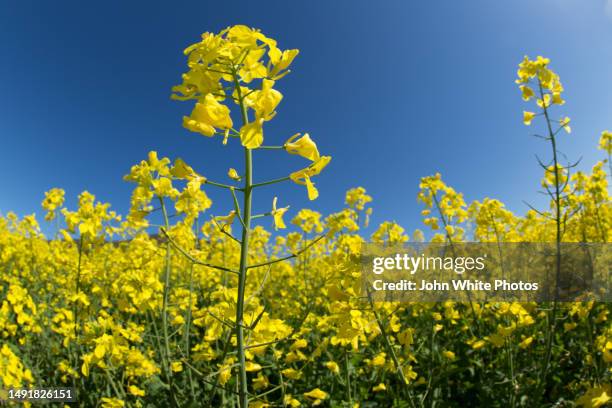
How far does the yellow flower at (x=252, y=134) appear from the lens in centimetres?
122

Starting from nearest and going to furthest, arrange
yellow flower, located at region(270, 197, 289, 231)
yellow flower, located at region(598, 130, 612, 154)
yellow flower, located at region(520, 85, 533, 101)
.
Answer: yellow flower, located at region(270, 197, 289, 231) < yellow flower, located at region(520, 85, 533, 101) < yellow flower, located at region(598, 130, 612, 154)

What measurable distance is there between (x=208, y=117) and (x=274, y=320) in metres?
1.22

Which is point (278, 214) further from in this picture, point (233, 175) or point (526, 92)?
point (526, 92)

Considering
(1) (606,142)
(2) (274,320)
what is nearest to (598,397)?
(2) (274,320)

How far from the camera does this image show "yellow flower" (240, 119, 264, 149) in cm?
122

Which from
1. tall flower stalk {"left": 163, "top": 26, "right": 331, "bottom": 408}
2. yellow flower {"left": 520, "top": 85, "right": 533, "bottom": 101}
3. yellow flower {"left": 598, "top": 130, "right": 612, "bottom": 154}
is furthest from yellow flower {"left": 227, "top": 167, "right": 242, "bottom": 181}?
Result: yellow flower {"left": 598, "top": 130, "right": 612, "bottom": 154}

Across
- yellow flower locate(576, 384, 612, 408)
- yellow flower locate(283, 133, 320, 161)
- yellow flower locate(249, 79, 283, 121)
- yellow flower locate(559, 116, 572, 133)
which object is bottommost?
yellow flower locate(576, 384, 612, 408)

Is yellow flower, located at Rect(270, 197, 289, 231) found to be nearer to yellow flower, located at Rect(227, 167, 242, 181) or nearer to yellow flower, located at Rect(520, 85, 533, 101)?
yellow flower, located at Rect(227, 167, 242, 181)

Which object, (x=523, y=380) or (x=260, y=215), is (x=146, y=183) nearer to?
(x=260, y=215)

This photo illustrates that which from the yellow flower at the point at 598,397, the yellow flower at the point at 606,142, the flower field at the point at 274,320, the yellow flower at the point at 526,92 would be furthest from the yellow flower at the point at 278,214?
the yellow flower at the point at 606,142

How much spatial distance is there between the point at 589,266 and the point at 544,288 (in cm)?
103

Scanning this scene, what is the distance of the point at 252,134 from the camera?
48.5 inches

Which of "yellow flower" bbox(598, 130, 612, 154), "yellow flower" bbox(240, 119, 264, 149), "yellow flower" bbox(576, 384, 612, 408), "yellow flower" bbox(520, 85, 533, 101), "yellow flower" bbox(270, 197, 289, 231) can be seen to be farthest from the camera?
"yellow flower" bbox(598, 130, 612, 154)

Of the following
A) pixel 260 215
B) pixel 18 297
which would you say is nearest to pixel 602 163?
pixel 260 215
